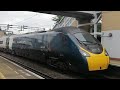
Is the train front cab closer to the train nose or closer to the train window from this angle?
the train nose

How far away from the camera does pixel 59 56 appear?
14.7 m

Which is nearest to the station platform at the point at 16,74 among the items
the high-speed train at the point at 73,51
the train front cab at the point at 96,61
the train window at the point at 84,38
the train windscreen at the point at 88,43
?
the high-speed train at the point at 73,51

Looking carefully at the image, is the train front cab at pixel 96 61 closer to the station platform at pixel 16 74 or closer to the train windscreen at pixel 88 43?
the train windscreen at pixel 88 43

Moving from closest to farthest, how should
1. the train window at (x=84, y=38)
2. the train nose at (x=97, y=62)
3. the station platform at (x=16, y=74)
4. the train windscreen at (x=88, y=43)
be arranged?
the station platform at (x=16, y=74), the train nose at (x=97, y=62), the train windscreen at (x=88, y=43), the train window at (x=84, y=38)

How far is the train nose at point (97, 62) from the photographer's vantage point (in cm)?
1243

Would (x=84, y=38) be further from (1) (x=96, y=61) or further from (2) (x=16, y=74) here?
(2) (x=16, y=74)

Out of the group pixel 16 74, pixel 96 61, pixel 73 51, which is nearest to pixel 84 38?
pixel 73 51

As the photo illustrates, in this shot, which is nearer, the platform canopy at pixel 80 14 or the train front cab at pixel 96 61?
the train front cab at pixel 96 61

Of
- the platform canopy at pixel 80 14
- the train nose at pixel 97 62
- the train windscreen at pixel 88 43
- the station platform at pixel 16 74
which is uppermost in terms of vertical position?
the platform canopy at pixel 80 14

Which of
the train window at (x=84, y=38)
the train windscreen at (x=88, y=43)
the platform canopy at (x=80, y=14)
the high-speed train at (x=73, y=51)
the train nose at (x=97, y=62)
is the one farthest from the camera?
the platform canopy at (x=80, y=14)

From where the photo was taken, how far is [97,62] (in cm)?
1272

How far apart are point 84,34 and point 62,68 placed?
249 cm
